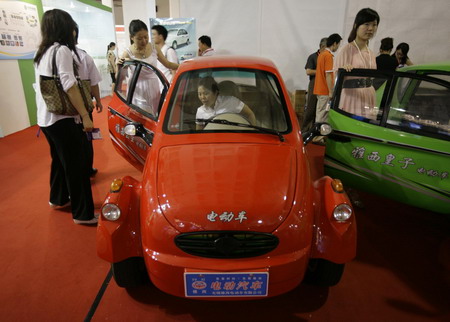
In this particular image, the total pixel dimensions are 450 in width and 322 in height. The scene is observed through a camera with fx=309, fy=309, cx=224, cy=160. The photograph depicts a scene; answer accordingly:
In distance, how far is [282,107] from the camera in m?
2.32

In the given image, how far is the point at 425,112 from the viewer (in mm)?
2672

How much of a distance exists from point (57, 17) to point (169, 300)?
7.20 feet

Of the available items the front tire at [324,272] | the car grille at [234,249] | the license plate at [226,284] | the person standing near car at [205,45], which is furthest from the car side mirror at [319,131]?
the person standing near car at [205,45]

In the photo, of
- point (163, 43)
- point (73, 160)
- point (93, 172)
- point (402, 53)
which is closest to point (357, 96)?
point (73, 160)

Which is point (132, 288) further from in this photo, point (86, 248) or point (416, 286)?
point (416, 286)

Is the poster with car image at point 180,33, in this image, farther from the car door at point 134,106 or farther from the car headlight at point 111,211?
the car headlight at point 111,211

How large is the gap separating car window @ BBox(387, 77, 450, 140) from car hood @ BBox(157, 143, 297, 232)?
3.93ft

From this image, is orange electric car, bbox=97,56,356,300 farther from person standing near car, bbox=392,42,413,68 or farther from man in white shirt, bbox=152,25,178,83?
person standing near car, bbox=392,42,413,68

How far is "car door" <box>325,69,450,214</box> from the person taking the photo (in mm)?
2402

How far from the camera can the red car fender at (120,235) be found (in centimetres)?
175

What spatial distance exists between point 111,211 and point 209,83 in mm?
1201

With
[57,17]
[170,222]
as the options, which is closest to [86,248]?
[170,222]

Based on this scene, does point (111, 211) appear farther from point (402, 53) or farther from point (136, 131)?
point (402, 53)

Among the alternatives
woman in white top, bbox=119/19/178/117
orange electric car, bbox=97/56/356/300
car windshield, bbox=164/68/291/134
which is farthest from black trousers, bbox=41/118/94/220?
car windshield, bbox=164/68/291/134
